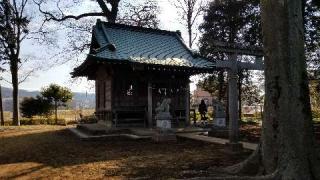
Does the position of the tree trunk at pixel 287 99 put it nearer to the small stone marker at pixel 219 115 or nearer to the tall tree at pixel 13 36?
the small stone marker at pixel 219 115

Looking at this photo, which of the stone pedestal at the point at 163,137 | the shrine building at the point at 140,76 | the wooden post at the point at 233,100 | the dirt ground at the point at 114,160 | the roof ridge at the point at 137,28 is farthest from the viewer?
the roof ridge at the point at 137,28

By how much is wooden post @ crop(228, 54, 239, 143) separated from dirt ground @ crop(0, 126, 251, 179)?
68 cm

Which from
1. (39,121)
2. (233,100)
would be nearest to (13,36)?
(39,121)

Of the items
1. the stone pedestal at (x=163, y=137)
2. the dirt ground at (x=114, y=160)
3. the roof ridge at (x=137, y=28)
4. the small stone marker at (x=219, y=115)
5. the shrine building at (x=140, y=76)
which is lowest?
the dirt ground at (x=114, y=160)

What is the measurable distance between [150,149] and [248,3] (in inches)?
737

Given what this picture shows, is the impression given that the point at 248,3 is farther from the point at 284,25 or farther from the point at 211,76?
the point at 284,25

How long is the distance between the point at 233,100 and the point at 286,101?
16.3ft

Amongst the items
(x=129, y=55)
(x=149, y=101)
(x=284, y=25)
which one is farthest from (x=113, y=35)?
(x=284, y=25)

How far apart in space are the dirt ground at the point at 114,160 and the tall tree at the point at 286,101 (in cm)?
192

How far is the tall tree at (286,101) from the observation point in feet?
20.7

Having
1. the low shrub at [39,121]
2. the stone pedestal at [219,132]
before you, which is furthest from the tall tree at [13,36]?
the stone pedestal at [219,132]

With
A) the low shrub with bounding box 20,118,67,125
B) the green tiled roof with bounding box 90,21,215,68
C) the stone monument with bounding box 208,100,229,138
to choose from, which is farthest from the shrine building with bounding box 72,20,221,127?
the low shrub with bounding box 20,118,67,125

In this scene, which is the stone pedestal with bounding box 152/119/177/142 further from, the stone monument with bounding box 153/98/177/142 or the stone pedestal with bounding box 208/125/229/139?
the stone pedestal with bounding box 208/125/229/139

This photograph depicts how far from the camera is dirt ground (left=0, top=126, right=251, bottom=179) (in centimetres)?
888
